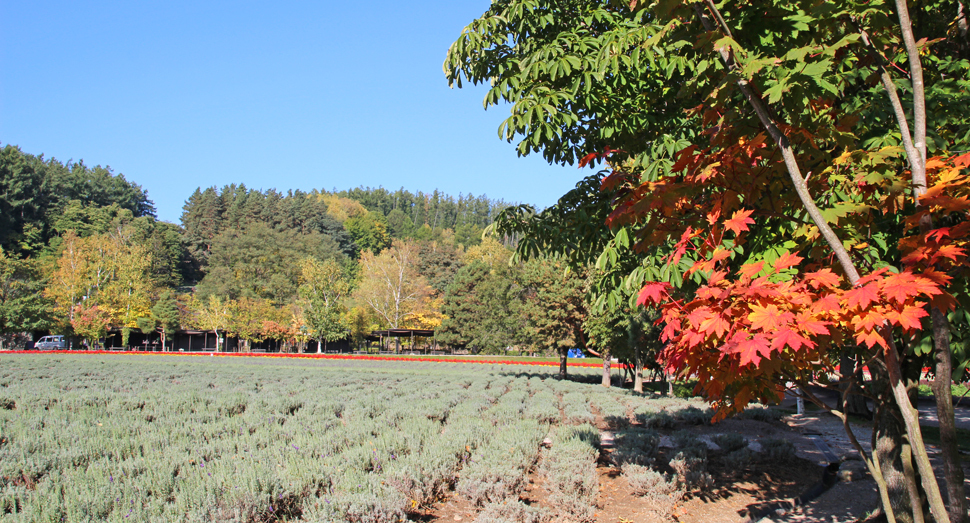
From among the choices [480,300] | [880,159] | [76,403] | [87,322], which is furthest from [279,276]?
[880,159]

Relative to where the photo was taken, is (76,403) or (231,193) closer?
(76,403)

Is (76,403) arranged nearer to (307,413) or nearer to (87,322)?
(307,413)

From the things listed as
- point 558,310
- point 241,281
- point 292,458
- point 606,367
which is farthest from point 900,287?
point 241,281

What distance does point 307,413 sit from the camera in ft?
32.1

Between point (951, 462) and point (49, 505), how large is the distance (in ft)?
20.0

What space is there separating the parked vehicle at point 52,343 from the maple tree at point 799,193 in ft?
195

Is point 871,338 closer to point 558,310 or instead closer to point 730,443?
point 730,443

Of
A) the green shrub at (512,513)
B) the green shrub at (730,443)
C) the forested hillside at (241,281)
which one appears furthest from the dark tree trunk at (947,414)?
the forested hillside at (241,281)

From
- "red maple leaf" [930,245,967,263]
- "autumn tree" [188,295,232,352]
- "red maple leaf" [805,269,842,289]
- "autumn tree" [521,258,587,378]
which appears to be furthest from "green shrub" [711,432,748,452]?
"autumn tree" [188,295,232,352]

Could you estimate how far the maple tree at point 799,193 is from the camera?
2.46 metres

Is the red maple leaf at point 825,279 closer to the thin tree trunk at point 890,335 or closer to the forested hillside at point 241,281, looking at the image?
the thin tree trunk at point 890,335

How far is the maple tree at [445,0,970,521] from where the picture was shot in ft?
8.07

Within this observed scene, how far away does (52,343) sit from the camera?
165 feet

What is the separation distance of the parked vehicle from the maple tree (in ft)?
195
